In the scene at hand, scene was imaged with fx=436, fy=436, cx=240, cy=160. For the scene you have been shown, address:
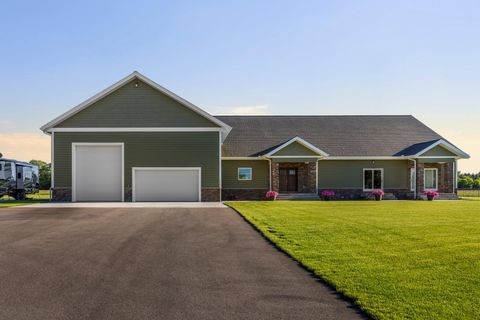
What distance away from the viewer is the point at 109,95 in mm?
27719

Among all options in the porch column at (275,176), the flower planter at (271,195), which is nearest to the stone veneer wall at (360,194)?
the porch column at (275,176)

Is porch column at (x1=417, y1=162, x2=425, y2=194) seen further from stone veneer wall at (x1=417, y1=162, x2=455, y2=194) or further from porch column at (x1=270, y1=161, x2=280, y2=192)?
porch column at (x1=270, y1=161, x2=280, y2=192)

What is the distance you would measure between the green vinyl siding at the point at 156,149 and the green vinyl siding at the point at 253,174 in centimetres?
387

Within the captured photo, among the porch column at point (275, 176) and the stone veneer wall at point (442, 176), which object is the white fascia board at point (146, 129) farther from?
the stone veneer wall at point (442, 176)

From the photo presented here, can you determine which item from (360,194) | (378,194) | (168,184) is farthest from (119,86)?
(378,194)

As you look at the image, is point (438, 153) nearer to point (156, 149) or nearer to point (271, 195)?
point (271, 195)

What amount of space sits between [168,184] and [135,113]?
4.97m

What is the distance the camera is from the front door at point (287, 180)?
3312cm

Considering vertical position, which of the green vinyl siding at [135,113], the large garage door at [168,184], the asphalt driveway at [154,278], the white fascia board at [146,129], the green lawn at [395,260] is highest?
the green vinyl siding at [135,113]

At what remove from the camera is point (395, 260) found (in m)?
8.67

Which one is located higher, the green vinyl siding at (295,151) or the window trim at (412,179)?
the green vinyl siding at (295,151)

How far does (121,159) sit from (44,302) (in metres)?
22.1

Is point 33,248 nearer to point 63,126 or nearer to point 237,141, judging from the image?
point 63,126

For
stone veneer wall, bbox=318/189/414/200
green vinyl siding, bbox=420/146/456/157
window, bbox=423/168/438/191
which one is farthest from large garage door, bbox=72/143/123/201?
window, bbox=423/168/438/191
